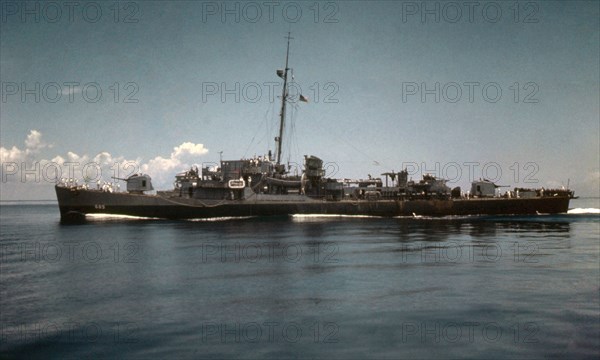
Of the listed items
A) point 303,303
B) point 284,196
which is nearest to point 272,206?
point 284,196

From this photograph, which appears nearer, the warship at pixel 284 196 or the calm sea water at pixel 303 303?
the calm sea water at pixel 303 303

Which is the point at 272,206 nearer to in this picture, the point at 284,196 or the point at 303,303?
the point at 284,196

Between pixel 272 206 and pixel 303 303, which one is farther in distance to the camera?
pixel 272 206

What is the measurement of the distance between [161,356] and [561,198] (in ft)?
268

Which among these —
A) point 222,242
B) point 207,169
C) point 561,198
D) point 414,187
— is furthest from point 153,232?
point 561,198

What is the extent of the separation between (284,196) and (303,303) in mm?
51248

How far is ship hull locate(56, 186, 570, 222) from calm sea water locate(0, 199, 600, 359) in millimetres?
31257

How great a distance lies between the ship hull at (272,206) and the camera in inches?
2378

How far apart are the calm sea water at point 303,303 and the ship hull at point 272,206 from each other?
103 ft

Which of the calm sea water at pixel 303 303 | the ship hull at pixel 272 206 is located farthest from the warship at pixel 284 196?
the calm sea water at pixel 303 303

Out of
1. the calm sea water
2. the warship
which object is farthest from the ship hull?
the calm sea water

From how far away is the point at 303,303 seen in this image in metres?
15.7

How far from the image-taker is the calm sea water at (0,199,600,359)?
11156 millimetres

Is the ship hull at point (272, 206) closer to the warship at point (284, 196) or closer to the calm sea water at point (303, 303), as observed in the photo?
the warship at point (284, 196)
